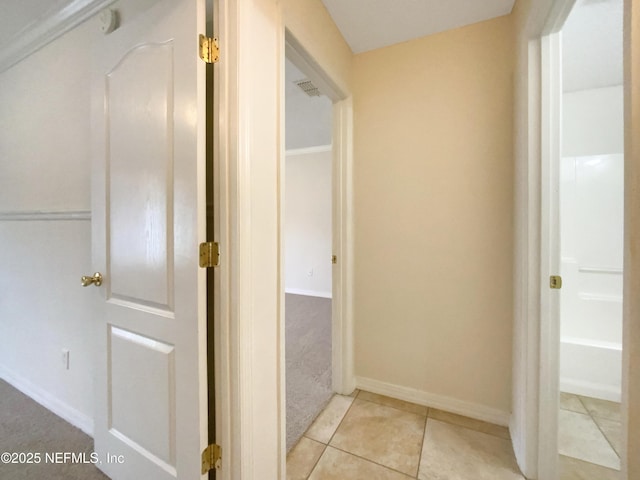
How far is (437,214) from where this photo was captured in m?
1.72

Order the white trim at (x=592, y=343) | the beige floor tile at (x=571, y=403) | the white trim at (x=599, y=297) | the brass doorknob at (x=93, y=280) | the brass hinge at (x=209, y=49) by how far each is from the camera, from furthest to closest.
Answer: the white trim at (x=599, y=297)
the white trim at (x=592, y=343)
the beige floor tile at (x=571, y=403)
the brass doorknob at (x=93, y=280)
the brass hinge at (x=209, y=49)

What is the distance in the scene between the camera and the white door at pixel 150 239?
0.92m

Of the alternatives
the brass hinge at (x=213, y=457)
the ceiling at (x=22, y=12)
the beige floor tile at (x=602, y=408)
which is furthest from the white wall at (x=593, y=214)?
the ceiling at (x=22, y=12)

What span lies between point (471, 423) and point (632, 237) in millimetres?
1572

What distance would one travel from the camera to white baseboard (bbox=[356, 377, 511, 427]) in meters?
1.60

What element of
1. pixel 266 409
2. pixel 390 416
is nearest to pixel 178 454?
pixel 266 409

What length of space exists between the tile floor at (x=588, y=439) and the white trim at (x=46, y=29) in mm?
3212

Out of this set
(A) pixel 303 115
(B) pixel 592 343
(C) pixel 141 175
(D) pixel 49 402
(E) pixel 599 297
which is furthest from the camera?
(A) pixel 303 115

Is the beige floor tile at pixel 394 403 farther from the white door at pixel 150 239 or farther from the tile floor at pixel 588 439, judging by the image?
the white door at pixel 150 239

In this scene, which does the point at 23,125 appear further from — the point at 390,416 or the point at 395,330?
the point at 390,416

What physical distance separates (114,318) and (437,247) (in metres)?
1.82

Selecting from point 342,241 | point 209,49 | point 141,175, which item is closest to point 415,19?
point 209,49

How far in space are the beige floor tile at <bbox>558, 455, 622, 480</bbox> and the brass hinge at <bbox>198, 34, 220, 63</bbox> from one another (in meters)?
2.36

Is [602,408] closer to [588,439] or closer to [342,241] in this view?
[588,439]
